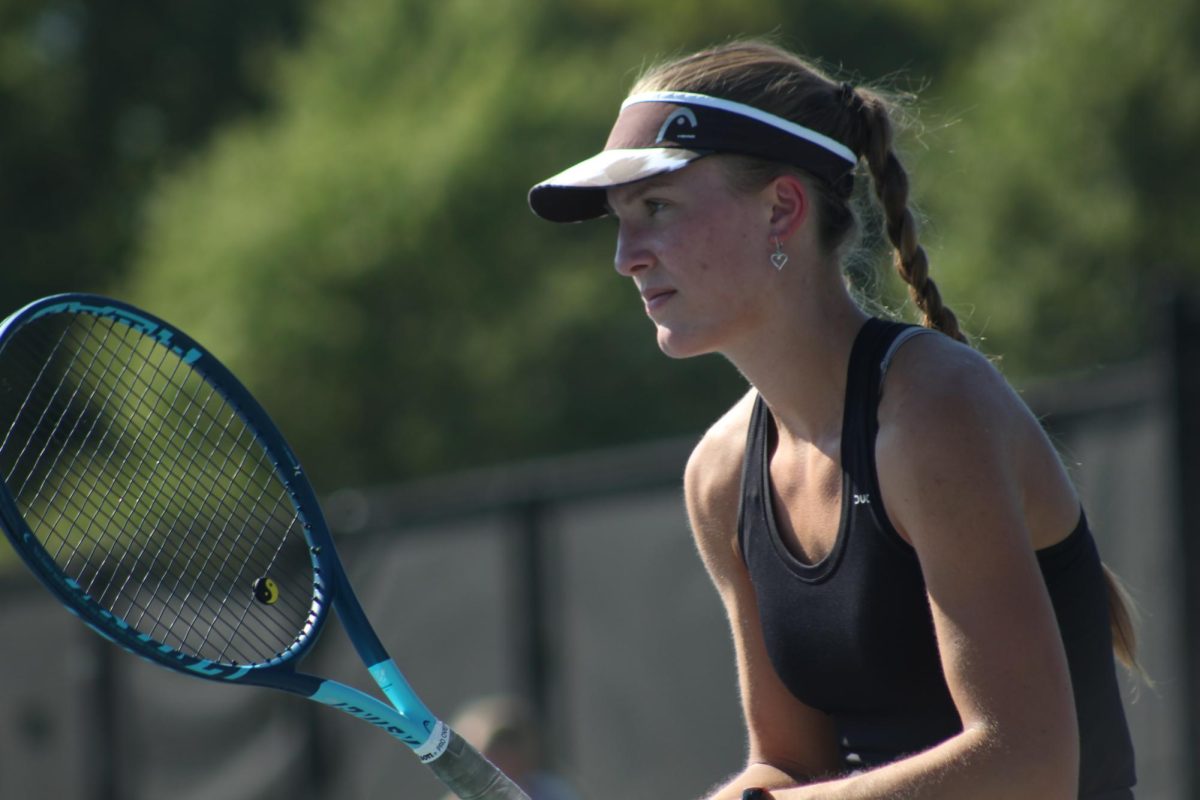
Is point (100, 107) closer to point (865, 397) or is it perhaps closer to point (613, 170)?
point (613, 170)

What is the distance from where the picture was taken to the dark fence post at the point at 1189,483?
4.36 m

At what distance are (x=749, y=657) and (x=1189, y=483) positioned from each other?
7.29 ft

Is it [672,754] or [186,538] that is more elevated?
[186,538]

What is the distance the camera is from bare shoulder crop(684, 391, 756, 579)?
8.61ft

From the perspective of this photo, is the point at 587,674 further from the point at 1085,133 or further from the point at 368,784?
the point at 1085,133

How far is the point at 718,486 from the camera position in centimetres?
264

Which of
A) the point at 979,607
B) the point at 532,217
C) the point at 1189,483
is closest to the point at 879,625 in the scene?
the point at 979,607

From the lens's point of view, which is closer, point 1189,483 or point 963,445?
point 963,445

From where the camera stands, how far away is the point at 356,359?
11734 millimetres

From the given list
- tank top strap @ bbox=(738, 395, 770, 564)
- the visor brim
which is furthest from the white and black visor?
tank top strap @ bbox=(738, 395, 770, 564)

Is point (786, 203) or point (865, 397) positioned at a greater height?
point (786, 203)

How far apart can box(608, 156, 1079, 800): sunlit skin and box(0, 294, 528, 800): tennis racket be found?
521 millimetres

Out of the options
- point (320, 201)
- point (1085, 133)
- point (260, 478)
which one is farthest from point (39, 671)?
→ point (1085, 133)

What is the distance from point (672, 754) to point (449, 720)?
1019 mm
